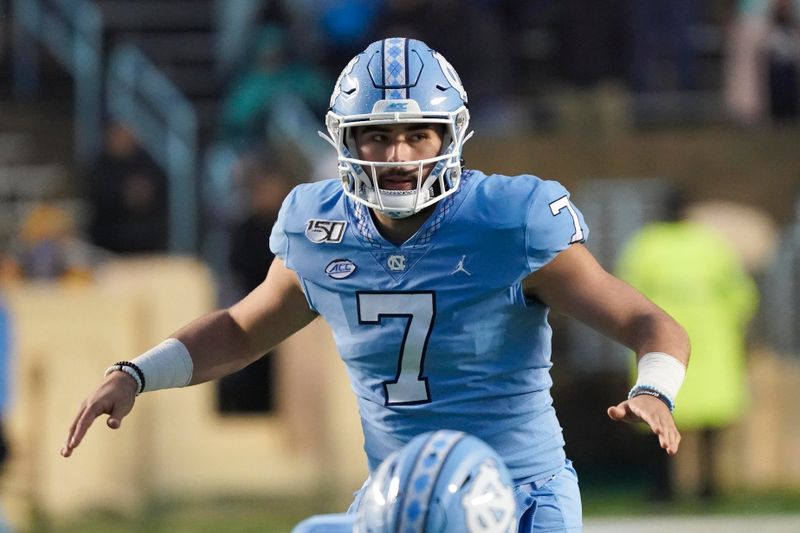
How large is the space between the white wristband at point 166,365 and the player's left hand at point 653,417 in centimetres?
135

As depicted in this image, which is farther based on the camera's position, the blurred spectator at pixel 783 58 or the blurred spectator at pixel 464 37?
the blurred spectator at pixel 783 58

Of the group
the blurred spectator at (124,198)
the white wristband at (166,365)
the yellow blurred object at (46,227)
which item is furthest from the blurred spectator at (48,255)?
the white wristband at (166,365)

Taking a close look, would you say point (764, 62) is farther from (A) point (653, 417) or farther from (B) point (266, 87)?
(A) point (653, 417)

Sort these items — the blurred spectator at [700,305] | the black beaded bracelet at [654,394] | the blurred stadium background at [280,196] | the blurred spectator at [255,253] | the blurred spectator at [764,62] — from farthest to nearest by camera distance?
the blurred spectator at [764,62], the blurred spectator at [255,253], the blurred stadium background at [280,196], the blurred spectator at [700,305], the black beaded bracelet at [654,394]

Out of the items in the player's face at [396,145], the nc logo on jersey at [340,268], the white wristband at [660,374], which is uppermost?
the player's face at [396,145]

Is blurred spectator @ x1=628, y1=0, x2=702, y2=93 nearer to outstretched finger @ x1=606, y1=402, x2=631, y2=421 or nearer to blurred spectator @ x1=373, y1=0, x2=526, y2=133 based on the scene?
blurred spectator @ x1=373, y1=0, x2=526, y2=133

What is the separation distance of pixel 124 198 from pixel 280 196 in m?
1.48

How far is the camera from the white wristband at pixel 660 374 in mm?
4020

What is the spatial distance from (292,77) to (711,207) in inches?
125

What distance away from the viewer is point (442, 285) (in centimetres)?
435

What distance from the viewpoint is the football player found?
432cm

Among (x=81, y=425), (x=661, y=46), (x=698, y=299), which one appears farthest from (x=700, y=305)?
(x=81, y=425)

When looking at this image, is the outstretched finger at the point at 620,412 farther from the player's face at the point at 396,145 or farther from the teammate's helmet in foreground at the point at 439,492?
the player's face at the point at 396,145

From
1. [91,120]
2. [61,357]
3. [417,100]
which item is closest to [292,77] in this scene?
[91,120]
